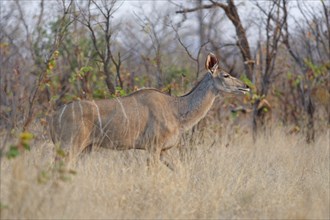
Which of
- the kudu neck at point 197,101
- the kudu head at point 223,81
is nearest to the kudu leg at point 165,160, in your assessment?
the kudu neck at point 197,101

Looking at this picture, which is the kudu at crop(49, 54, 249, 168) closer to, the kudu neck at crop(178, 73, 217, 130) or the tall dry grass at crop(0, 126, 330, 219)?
the kudu neck at crop(178, 73, 217, 130)

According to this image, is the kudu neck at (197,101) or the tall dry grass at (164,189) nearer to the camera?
the tall dry grass at (164,189)

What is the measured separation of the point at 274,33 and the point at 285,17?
0.30m

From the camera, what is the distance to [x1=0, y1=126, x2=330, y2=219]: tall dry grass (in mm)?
5098

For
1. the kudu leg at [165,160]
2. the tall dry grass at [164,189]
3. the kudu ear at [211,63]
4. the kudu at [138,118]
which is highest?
the kudu ear at [211,63]

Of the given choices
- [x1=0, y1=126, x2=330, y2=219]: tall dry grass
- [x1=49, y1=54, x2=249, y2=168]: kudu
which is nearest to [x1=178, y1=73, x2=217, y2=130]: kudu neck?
[x1=49, y1=54, x2=249, y2=168]: kudu

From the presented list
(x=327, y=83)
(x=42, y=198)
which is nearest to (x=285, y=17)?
(x=327, y=83)

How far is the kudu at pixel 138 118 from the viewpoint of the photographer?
7348 mm

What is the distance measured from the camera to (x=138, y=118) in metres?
7.89

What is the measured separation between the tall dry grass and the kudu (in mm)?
213

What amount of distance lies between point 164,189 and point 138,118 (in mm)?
1831

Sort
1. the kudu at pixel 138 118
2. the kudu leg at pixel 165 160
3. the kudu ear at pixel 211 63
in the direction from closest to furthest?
the kudu at pixel 138 118
the kudu leg at pixel 165 160
the kudu ear at pixel 211 63

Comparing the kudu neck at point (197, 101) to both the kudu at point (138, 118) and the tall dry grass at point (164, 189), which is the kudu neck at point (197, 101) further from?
the tall dry grass at point (164, 189)

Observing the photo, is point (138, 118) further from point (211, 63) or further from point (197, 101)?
point (211, 63)
